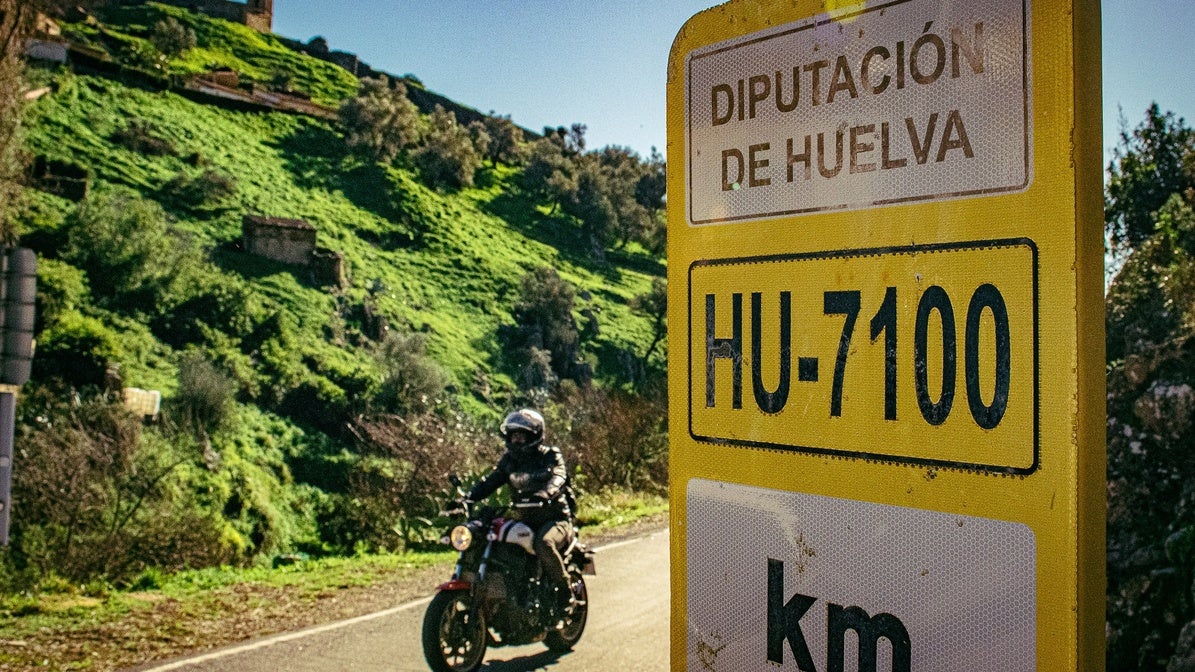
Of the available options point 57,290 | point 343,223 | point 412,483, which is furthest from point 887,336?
A: point 343,223

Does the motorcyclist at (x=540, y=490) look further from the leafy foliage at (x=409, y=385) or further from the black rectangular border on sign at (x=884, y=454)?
the leafy foliage at (x=409, y=385)

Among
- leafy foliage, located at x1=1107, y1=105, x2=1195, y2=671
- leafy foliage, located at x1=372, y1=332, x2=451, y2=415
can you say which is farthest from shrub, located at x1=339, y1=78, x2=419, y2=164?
leafy foliage, located at x1=1107, y1=105, x2=1195, y2=671

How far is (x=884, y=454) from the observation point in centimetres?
141

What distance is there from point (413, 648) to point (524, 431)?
181 centimetres

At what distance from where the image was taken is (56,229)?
29.3 metres

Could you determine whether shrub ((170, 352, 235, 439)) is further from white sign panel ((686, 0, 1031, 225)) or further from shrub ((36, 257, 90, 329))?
white sign panel ((686, 0, 1031, 225))

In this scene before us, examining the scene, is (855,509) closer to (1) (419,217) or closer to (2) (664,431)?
(2) (664,431)

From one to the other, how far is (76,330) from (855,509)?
1067 inches

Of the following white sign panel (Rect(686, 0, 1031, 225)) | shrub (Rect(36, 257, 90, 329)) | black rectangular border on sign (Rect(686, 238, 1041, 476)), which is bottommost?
black rectangular border on sign (Rect(686, 238, 1041, 476))

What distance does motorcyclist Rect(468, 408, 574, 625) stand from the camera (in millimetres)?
5789

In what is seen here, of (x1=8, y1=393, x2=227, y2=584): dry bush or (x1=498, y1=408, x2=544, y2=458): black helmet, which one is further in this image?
(x1=8, y1=393, x2=227, y2=584): dry bush

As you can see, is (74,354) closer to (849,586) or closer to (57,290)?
(57,290)

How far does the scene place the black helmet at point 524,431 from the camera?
615 cm

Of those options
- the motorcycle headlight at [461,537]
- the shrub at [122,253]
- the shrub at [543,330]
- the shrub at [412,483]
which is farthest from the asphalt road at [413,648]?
the shrub at [543,330]
